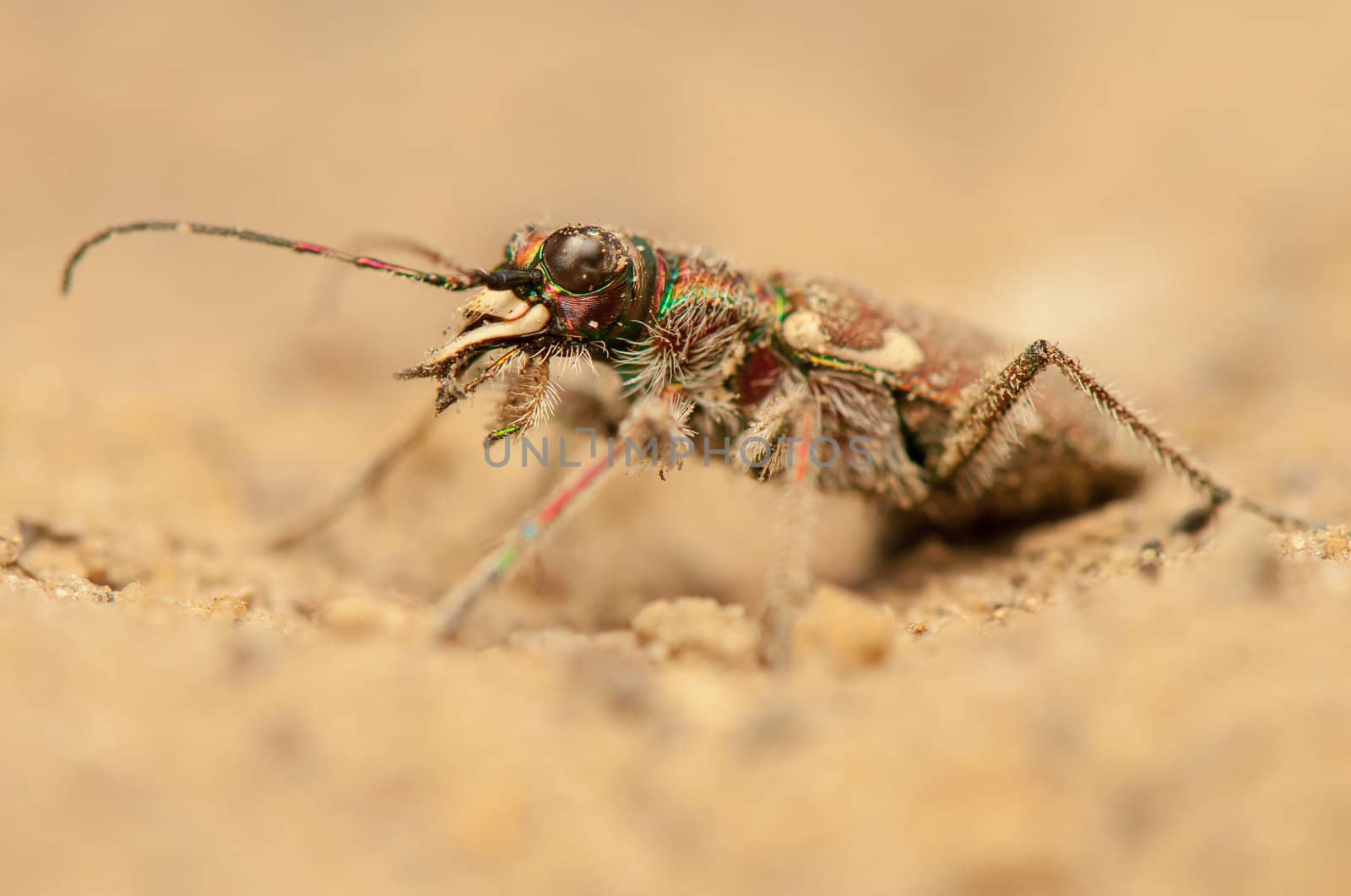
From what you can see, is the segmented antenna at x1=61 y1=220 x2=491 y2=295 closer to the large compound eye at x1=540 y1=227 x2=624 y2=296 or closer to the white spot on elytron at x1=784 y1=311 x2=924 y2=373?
the large compound eye at x1=540 y1=227 x2=624 y2=296

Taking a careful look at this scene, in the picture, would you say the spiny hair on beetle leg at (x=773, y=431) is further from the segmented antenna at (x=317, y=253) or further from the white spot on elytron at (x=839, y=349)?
the segmented antenna at (x=317, y=253)

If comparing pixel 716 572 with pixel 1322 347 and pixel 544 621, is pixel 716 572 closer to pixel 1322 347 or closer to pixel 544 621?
pixel 544 621

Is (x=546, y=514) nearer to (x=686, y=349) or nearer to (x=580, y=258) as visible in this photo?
(x=580, y=258)

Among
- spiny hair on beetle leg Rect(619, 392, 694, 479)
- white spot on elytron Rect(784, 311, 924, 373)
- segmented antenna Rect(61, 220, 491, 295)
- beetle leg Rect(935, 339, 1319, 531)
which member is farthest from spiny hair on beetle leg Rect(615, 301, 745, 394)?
beetle leg Rect(935, 339, 1319, 531)

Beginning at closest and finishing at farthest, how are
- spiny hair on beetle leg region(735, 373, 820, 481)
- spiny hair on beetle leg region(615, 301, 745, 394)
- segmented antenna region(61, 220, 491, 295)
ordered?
segmented antenna region(61, 220, 491, 295), spiny hair on beetle leg region(735, 373, 820, 481), spiny hair on beetle leg region(615, 301, 745, 394)

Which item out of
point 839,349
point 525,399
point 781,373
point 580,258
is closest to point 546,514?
point 525,399

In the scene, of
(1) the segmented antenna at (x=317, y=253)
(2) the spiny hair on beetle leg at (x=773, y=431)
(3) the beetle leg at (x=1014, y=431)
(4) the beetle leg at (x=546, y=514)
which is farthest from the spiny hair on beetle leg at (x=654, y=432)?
(3) the beetle leg at (x=1014, y=431)
